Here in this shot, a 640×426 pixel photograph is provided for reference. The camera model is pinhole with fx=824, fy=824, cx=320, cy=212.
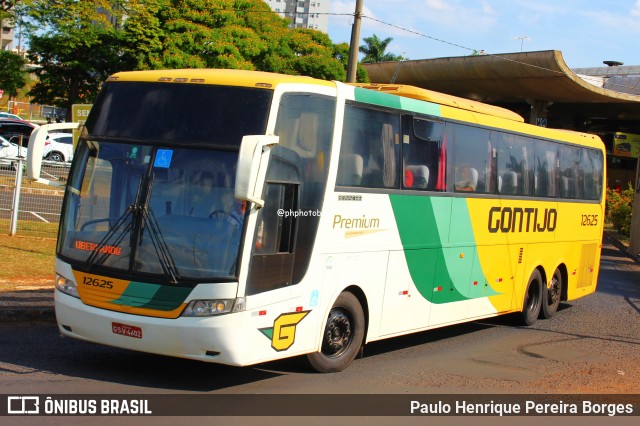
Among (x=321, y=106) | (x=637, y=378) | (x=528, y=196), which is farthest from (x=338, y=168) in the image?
(x=528, y=196)

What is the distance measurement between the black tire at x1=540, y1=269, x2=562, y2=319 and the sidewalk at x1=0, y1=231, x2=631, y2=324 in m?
8.57

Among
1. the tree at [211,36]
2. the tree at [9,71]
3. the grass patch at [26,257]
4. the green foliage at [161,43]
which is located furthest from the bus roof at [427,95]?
the tree at [211,36]

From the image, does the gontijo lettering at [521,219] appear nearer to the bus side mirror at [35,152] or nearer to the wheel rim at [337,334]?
the wheel rim at [337,334]

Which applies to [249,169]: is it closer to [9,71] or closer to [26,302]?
[26,302]

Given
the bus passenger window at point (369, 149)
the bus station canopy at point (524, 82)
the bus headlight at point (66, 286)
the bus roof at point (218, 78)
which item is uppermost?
the bus station canopy at point (524, 82)

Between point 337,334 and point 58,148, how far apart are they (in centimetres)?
3594

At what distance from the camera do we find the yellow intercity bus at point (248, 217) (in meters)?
7.81

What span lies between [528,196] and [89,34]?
24.8m

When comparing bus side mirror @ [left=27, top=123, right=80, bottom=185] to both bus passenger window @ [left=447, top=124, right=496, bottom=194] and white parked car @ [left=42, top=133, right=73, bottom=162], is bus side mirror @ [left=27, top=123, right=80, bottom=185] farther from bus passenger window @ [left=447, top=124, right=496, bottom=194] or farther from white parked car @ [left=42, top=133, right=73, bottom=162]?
white parked car @ [left=42, top=133, right=73, bottom=162]

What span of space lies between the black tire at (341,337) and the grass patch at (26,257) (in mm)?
6848

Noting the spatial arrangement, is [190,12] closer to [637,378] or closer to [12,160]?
[12,160]

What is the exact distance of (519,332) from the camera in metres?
13.8

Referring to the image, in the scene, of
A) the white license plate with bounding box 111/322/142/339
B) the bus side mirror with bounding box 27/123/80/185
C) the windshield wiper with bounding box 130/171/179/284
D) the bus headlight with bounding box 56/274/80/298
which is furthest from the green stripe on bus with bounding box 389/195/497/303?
the bus side mirror with bounding box 27/123/80/185

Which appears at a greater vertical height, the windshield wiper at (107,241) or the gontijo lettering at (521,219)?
the gontijo lettering at (521,219)
